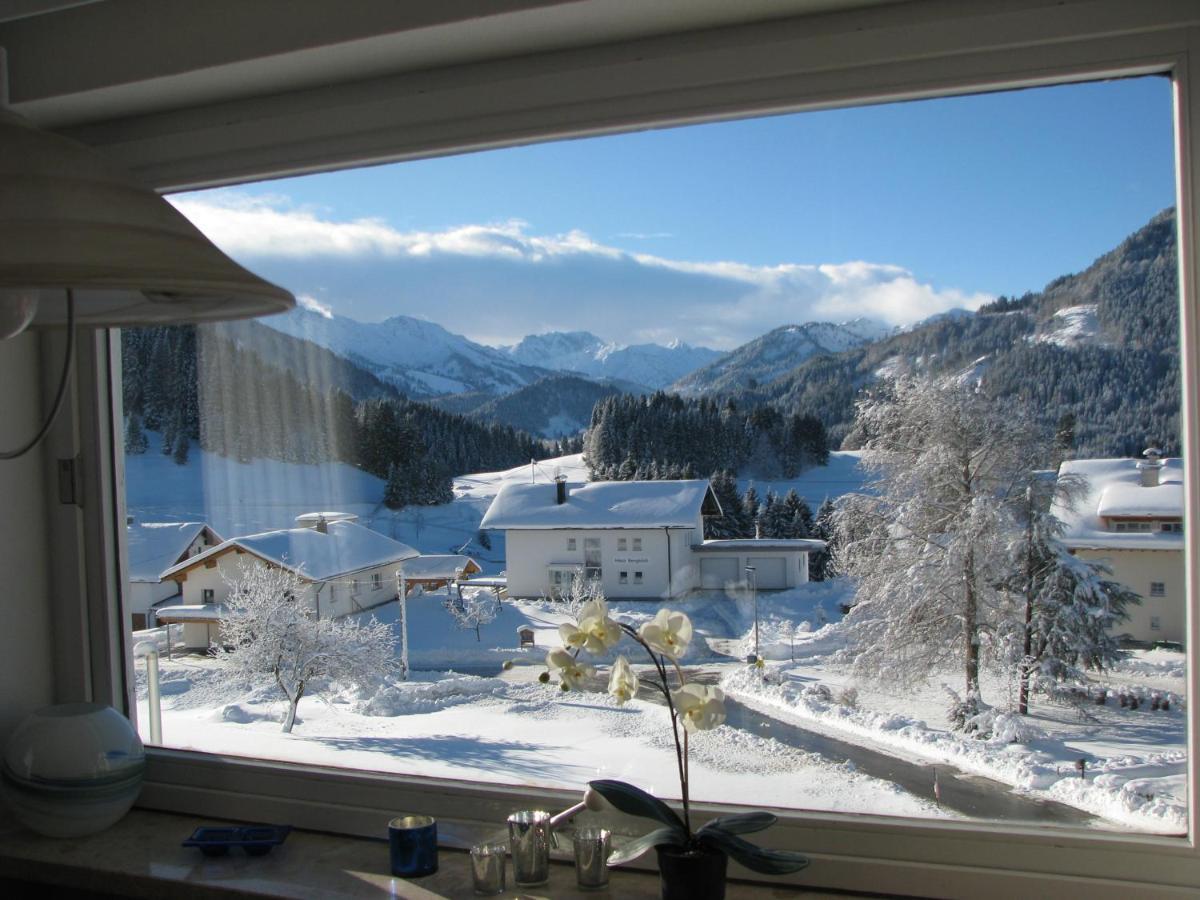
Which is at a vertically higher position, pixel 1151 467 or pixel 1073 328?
pixel 1073 328

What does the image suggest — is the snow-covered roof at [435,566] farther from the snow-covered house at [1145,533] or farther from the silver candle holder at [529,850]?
the snow-covered house at [1145,533]

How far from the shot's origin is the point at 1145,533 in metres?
1.57

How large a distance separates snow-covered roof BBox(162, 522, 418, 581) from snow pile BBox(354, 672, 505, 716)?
0.27m

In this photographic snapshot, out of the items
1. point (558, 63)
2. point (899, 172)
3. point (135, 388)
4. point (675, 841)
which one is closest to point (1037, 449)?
point (899, 172)

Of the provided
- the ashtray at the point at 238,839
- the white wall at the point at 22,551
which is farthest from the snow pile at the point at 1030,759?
the white wall at the point at 22,551

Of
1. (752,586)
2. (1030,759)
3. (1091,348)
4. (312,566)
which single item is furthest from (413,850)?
(1091,348)

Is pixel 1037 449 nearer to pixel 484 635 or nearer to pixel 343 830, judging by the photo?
pixel 484 635

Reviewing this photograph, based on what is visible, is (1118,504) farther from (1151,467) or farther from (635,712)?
(635,712)

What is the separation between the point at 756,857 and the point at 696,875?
10 centimetres

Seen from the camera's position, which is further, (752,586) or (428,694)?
(428,694)

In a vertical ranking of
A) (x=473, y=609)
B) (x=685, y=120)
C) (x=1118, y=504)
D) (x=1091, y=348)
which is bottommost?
(x=473, y=609)

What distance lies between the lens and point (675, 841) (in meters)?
1.58

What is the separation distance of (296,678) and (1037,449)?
5.26 ft

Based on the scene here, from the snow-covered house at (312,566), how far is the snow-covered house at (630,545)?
273 mm
